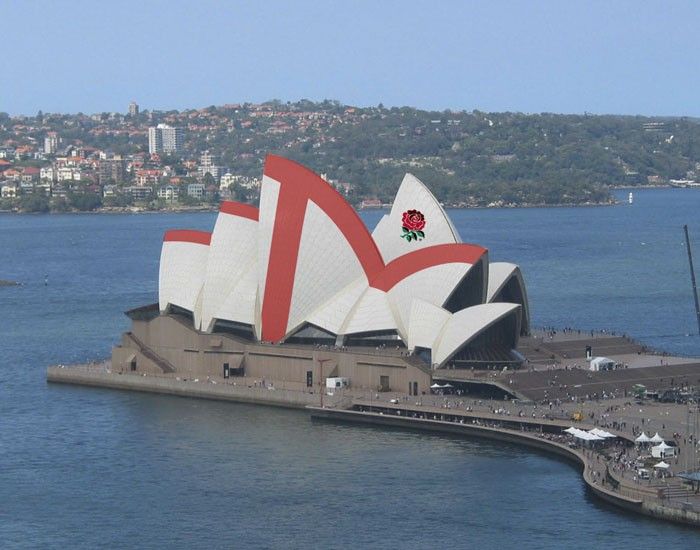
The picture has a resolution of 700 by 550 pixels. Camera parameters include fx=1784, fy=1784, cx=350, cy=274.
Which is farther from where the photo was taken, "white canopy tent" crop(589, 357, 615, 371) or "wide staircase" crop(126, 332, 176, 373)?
"wide staircase" crop(126, 332, 176, 373)

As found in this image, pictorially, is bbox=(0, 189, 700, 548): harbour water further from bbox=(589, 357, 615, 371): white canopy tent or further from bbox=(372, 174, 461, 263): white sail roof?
bbox=(372, 174, 461, 263): white sail roof

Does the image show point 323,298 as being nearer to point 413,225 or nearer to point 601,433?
point 413,225

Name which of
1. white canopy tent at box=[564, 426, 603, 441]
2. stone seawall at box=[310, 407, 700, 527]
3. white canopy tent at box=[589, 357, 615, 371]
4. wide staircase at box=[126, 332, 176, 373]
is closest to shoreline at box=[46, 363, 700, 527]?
stone seawall at box=[310, 407, 700, 527]

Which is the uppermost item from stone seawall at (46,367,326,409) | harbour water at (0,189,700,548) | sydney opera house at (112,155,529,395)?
sydney opera house at (112,155,529,395)

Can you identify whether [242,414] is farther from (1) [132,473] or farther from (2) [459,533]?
(2) [459,533]

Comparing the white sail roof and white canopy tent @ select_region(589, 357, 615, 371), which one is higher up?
the white sail roof

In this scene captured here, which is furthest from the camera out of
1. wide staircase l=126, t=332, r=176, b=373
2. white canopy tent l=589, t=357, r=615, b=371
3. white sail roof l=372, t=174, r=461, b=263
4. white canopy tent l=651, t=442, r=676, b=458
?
wide staircase l=126, t=332, r=176, b=373

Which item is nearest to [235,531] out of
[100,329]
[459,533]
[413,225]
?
[459,533]

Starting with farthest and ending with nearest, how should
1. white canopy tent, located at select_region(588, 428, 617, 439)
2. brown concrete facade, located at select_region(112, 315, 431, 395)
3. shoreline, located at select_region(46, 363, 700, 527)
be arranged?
brown concrete facade, located at select_region(112, 315, 431, 395), white canopy tent, located at select_region(588, 428, 617, 439), shoreline, located at select_region(46, 363, 700, 527)
